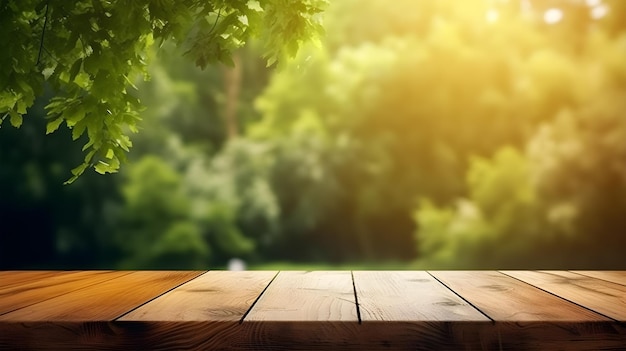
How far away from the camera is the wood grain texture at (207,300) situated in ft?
5.24

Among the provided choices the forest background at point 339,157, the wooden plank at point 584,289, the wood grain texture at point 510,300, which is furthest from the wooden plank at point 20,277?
the forest background at point 339,157

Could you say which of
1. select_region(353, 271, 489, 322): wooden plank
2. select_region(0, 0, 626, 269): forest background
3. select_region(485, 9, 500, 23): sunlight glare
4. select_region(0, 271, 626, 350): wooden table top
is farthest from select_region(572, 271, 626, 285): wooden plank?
select_region(485, 9, 500, 23): sunlight glare

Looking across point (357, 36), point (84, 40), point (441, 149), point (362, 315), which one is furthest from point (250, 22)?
point (357, 36)

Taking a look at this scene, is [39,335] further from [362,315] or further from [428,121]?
[428,121]

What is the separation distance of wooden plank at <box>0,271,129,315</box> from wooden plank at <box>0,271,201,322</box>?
0.04 meters

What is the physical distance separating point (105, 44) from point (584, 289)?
1.59 meters

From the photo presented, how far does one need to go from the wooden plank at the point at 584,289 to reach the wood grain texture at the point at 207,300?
793mm

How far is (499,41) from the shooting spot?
72.3 ft

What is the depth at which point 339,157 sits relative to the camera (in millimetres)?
21344

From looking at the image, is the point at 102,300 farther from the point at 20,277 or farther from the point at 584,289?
the point at 584,289

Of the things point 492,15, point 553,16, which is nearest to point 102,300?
point 553,16

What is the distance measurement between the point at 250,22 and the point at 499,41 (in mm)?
20651

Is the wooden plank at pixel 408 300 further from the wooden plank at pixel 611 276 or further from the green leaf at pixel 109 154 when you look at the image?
the green leaf at pixel 109 154

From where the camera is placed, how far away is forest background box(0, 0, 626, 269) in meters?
19.2
